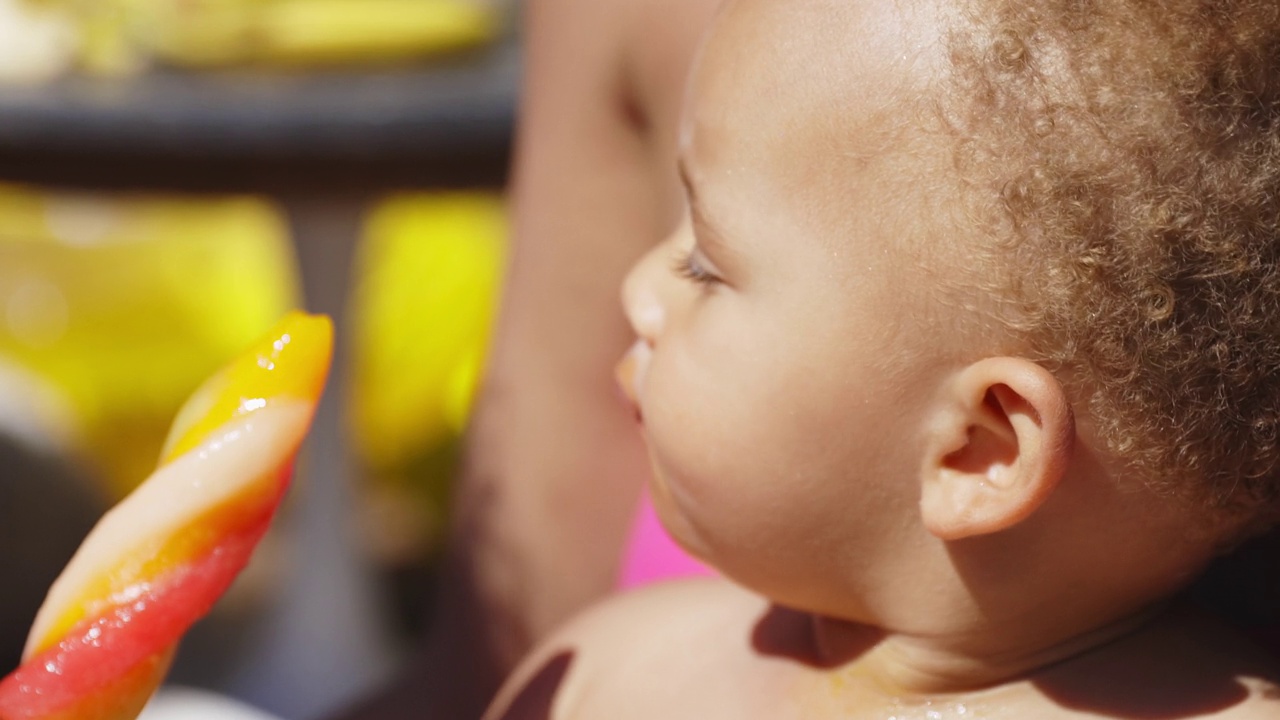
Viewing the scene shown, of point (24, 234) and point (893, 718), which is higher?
point (893, 718)

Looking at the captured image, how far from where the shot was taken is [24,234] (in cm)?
304

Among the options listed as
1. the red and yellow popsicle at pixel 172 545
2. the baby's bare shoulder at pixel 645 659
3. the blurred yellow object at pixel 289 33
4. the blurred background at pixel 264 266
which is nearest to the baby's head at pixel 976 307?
the baby's bare shoulder at pixel 645 659

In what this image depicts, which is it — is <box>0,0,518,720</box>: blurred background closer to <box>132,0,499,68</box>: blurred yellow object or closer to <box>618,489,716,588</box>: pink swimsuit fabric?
<box>132,0,499,68</box>: blurred yellow object

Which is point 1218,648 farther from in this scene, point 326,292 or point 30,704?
point 326,292

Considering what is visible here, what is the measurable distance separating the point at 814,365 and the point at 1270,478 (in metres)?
0.25

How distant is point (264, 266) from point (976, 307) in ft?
8.45

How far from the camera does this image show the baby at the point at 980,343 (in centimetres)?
69

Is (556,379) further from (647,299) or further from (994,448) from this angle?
(994,448)

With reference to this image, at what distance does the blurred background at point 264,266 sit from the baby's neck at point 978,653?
42.1 inches

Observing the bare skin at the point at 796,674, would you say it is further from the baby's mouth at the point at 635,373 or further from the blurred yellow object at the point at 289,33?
the blurred yellow object at the point at 289,33

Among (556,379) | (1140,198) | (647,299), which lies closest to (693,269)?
(647,299)

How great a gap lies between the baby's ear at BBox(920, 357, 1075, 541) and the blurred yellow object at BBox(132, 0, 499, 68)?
Result: 158 cm

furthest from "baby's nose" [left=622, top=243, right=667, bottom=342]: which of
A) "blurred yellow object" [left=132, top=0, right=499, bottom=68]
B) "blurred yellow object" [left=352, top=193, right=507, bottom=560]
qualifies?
"blurred yellow object" [left=352, top=193, right=507, bottom=560]

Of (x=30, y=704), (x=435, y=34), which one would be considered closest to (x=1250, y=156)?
(x=30, y=704)
